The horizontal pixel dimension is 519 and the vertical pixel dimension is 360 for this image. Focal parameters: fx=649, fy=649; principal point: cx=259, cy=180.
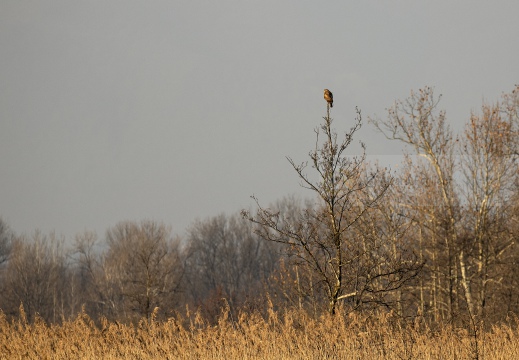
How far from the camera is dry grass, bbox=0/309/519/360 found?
30.0 feet

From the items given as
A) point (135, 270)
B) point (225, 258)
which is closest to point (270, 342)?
point (135, 270)

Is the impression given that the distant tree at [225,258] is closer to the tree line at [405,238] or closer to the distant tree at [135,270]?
the distant tree at [135,270]

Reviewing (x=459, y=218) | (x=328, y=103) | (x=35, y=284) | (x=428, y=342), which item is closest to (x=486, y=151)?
(x=459, y=218)

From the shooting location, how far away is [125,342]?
10.5m

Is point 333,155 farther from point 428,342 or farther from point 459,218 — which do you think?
point 459,218

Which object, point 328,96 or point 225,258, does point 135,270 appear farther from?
point 328,96

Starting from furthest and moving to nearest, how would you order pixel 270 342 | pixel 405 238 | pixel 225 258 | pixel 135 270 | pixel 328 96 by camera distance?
pixel 225 258 → pixel 135 270 → pixel 405 238 → pixel 328 96 → pixel 270 342

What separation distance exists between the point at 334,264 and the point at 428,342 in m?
3.93

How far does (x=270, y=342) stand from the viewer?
10.0 meters

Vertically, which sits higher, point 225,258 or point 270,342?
point 225,258

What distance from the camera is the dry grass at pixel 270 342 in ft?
30.0

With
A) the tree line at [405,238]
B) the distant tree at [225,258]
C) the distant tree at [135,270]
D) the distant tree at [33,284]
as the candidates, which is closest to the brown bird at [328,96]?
the tree line at [405,238]

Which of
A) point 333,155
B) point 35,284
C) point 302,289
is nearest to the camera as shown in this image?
point 333,155

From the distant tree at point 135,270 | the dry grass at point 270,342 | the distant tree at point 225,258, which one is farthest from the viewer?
the distant tree at point 225,258
